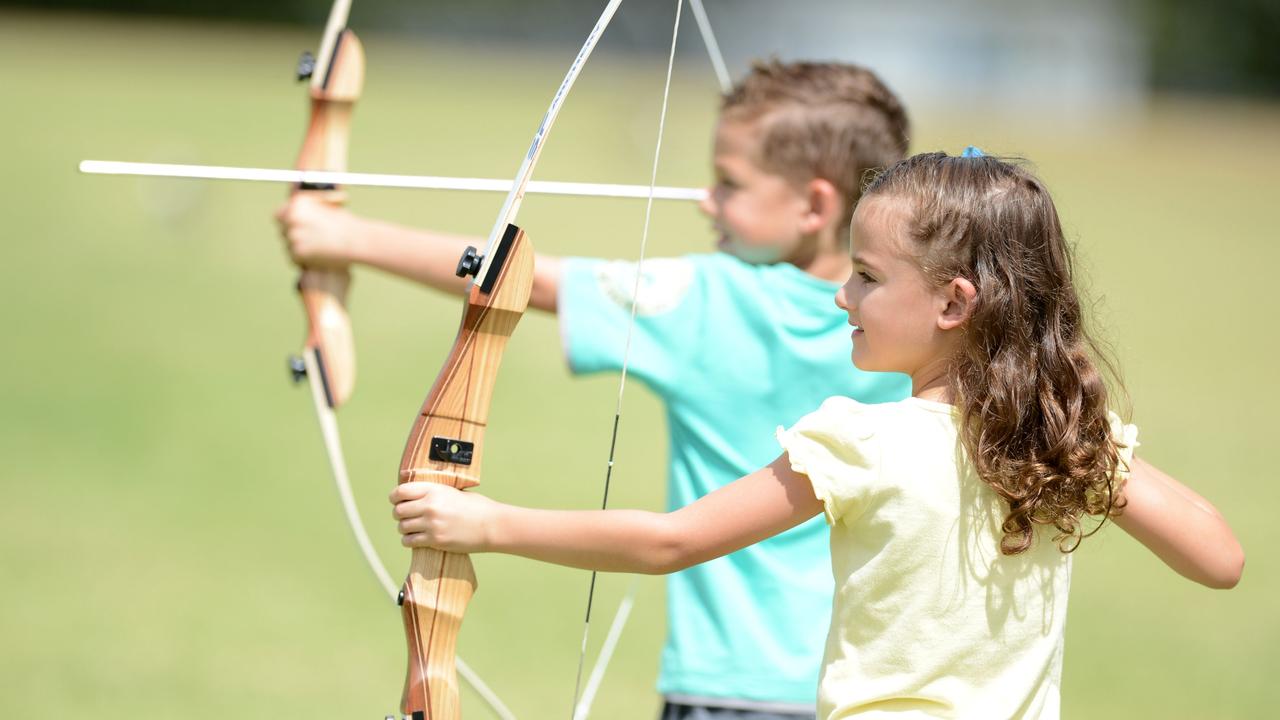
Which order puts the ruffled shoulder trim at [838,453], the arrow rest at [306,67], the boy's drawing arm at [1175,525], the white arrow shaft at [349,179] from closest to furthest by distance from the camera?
the ruffled shoulder trim at [838,453] → the boy's drawing arm at [1175,525] → the white arrow shaft at [349,179] → the arrow rest at [306,67]

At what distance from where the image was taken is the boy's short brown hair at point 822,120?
7.44ft

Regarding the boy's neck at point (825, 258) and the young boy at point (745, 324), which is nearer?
the young boy at point (745, 324)

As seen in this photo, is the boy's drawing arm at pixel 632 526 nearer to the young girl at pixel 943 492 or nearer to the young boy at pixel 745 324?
the young girl at pixel 943 492

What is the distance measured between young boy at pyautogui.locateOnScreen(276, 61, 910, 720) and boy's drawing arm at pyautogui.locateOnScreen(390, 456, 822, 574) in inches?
23.6

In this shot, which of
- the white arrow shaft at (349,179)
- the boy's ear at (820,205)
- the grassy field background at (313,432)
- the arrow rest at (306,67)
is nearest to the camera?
the white arrow shaft at (349,179)

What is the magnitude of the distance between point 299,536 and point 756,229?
3205 millimetres

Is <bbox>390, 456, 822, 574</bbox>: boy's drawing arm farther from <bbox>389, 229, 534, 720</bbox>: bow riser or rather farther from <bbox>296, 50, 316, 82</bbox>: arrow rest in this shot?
<bbox>296, 50, 316, 82</bbox>: arrow rest

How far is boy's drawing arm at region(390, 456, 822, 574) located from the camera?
59.0 inches

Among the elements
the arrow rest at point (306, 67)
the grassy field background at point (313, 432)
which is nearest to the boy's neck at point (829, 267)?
the grassy field background at point (313, 432)

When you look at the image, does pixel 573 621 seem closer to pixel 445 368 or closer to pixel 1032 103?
pixel 445 368

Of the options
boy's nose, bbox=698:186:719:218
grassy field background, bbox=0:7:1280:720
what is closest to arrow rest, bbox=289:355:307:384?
boy's nose, bbox=698:186:719:218

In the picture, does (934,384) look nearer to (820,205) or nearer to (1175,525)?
(1175,525)

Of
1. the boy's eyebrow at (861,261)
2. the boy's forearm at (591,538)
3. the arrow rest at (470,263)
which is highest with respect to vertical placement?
the boy's eyebrow at (861,261)

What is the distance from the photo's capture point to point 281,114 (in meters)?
16.9
